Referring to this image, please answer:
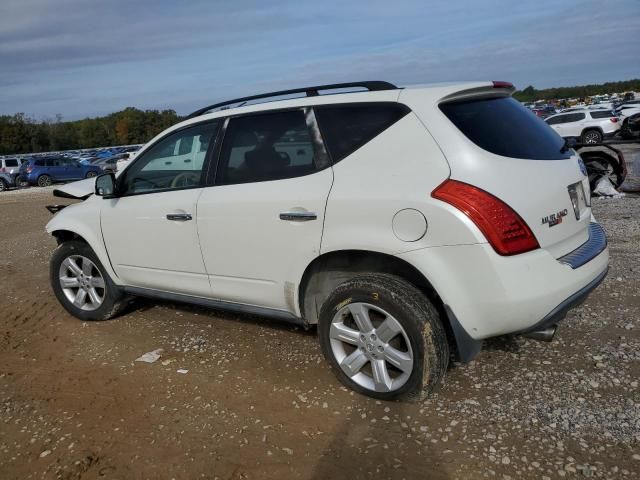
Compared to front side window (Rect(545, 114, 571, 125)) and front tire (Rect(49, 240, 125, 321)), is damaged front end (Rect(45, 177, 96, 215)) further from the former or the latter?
front side window (Rect(545, 114, 571, 125))

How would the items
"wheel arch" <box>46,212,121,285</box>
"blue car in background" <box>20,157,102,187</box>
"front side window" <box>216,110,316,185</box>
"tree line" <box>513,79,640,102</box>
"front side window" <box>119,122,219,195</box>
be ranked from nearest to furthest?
"front side window" <box>216,110,316,185</box>
"front side window" <box>119,122,219,195</box>
"wheel arch" <box>46,212,121,285</box>
"blue car in background" <box>20,157,102,187</box>
"tree line" <box>513,79,640,102</box>

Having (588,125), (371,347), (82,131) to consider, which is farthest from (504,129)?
(82,131)

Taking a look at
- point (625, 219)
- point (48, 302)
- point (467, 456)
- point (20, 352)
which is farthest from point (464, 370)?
point (625, 219)

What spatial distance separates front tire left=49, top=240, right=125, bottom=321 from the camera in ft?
15.1

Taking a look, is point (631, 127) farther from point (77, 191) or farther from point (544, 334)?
point (77, 191)

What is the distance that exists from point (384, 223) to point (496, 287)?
66cm

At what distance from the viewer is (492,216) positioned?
8.53 feet

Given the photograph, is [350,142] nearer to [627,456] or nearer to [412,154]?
[412,154]

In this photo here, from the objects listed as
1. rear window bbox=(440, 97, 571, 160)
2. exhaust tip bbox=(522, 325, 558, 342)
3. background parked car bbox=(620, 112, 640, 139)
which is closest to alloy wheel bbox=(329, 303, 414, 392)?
exhaust tip bbox=(522, 325, 558, 342)

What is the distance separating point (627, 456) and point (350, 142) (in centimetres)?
215

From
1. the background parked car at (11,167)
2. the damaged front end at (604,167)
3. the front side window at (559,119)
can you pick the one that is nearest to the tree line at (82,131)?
the background parked car at (11,167)

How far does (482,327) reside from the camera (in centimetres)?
271

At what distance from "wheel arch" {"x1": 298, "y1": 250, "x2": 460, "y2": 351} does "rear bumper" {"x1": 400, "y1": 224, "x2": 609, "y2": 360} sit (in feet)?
0.52

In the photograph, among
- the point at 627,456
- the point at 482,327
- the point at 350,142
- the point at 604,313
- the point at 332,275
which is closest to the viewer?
the point at 627,456
